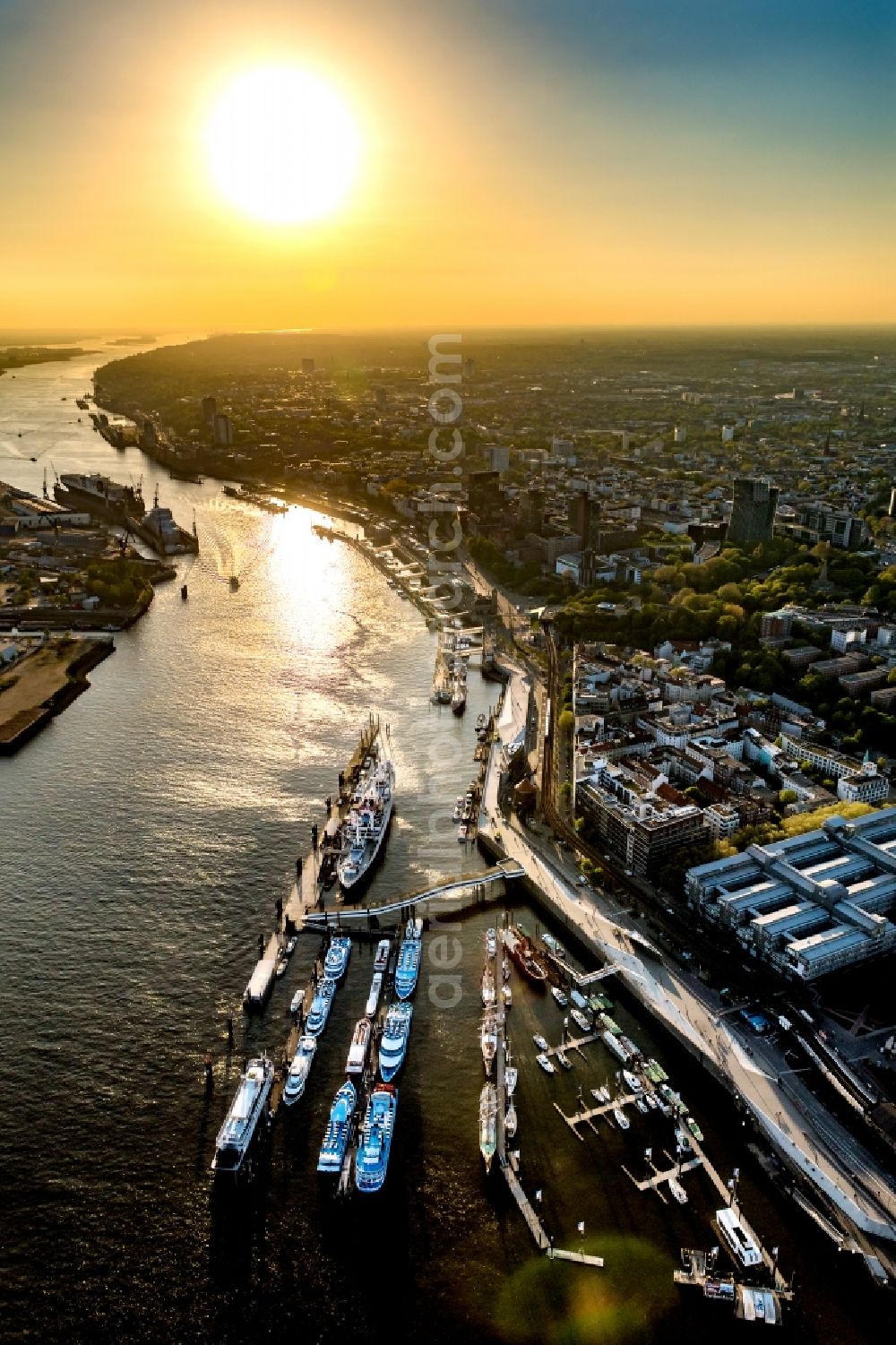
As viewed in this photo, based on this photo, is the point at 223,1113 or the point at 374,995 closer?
the point at 223,1113

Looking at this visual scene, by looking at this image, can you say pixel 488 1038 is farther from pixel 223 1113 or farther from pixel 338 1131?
pixel 223 1113

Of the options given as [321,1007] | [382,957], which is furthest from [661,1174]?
[382,957]

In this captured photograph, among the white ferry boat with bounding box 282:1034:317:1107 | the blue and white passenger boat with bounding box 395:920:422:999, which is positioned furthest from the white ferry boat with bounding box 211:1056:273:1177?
the blue and white passenger boat with bounding box 395:920:422:999

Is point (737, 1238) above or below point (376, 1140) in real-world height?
below

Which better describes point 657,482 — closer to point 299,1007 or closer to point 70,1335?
point 299,1007

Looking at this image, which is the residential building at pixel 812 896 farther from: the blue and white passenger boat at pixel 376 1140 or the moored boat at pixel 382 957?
the blue and white passenger boat at pixel 376 1140

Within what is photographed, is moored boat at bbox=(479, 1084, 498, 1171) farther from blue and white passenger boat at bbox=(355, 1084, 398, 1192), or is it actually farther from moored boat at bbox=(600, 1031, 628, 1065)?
moored boat at bbox=(600, 1031, 628, 1065)

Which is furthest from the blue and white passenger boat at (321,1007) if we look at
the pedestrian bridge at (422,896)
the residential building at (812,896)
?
the residential building at (812,896)
